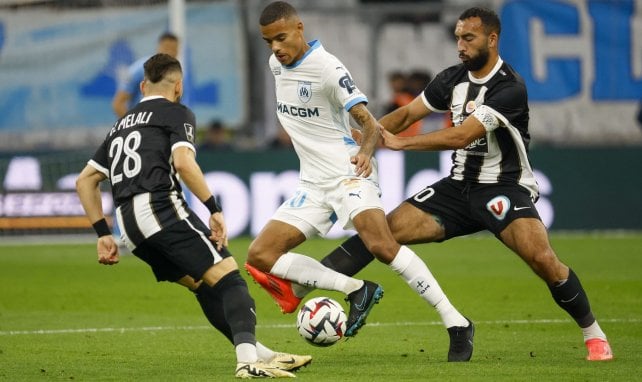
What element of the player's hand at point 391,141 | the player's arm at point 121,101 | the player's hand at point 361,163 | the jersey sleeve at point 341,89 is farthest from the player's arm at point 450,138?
the player's arm at point 121,101

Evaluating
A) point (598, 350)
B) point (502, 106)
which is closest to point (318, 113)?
point (502, 106)

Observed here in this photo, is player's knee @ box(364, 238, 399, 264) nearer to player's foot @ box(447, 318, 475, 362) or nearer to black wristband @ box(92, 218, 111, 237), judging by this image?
player's foot @ box(447, 318, 475, 362)

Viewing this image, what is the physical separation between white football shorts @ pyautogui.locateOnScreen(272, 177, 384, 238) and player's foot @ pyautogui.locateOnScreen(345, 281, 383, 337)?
531 mm

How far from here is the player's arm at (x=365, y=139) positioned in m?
9.02

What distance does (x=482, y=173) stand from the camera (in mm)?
9383

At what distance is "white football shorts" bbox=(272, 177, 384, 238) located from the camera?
916cm

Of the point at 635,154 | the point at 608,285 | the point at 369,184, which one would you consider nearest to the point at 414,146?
the point at 369,184

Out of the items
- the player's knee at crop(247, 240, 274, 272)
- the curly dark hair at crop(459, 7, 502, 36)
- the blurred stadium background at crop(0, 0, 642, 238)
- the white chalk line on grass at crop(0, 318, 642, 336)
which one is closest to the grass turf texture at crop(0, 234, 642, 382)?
the white chalk line on grass at crop(0, 318, 642, 336)

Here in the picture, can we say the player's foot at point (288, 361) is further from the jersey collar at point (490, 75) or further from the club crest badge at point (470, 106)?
the jersey collar at point (490, 75)

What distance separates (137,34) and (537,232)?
46.4ft

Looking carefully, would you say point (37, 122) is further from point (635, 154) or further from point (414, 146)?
point (414, 146)

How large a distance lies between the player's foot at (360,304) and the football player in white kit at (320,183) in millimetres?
10

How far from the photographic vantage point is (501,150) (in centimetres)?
933

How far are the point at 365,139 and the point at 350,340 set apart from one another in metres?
1.82
